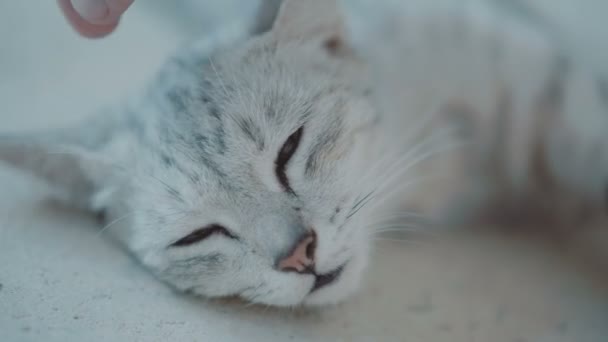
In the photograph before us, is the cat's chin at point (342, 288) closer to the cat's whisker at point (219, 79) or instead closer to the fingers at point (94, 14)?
the cat's whisker at point (219, 79)

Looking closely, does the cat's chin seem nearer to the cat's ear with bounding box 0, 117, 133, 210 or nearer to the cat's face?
the cat's face

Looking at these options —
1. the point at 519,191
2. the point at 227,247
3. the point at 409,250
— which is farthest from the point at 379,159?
the point at 519,191

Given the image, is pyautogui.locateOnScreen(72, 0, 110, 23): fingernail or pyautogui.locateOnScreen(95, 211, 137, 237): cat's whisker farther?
pyautogui.locateOnScreen(95, 211, 137, 237): cat's whisker

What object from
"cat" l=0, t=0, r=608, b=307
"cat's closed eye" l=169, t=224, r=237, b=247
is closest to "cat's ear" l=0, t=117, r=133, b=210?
"cat" l=0, t=0, r=608, b=307

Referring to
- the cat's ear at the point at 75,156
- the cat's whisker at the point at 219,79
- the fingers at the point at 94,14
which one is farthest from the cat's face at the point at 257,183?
the fingers at the point at 94,14

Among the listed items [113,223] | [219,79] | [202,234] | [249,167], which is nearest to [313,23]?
[219,79]

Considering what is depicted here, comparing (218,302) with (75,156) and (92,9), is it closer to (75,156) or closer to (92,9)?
(75,156)

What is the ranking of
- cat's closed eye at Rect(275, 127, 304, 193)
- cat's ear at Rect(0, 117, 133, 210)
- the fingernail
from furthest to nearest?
cat's ear at Rect(0, 117, 133, 210) → cat's closed eye at Rect(275, 127, 304, 193) → the fingernail
